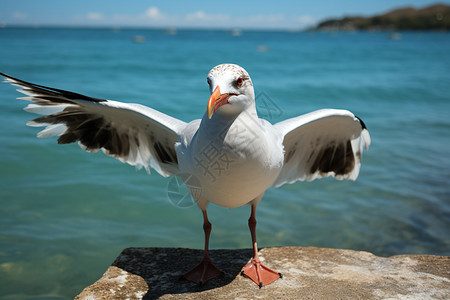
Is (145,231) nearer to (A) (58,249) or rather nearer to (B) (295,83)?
(A) (58,249)

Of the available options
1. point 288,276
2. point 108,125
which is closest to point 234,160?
point 288,276

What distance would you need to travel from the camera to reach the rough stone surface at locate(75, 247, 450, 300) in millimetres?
3064

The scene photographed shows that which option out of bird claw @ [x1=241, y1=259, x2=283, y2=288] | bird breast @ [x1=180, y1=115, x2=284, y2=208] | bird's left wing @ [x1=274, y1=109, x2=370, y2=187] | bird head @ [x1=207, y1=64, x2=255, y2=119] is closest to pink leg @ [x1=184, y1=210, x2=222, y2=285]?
bird claw @ [x1=241, y1=259, x2=283, y2=288]

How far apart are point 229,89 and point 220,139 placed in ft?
1.10

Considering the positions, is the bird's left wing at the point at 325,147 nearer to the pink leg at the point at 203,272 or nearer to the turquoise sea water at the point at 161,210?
the turquoise sea water at the point at 161,210

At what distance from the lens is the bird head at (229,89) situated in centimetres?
252

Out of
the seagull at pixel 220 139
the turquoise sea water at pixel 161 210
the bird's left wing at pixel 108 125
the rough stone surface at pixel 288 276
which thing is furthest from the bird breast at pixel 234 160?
the turquoise sea water at pixel 161 210

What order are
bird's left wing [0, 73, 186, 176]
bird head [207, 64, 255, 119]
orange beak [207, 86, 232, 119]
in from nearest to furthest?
orange beak [207, 86, 232, 119] → bird head [207, 64, 255, 119] → bird's left wing [0, 73, 186, 176]

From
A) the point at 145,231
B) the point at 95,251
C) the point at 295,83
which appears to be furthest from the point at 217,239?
the point at 295,83

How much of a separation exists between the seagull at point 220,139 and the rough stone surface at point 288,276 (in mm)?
152

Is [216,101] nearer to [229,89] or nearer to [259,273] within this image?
[229,89]

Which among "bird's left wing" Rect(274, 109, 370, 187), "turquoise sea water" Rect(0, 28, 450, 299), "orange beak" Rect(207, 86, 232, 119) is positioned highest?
"orange beak" Rect(207, 86, 232, 119)

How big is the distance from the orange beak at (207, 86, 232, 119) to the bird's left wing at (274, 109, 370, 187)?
1.14 meters

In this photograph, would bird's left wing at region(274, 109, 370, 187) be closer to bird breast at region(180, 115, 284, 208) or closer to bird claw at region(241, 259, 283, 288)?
bird breast at region(180, 115, 284, 208)
